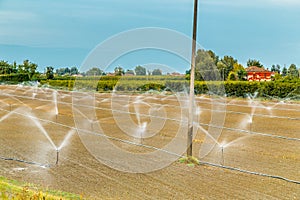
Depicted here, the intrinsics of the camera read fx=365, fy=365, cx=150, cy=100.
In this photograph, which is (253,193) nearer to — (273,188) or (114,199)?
(273,188)

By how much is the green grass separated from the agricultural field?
0.26 meters

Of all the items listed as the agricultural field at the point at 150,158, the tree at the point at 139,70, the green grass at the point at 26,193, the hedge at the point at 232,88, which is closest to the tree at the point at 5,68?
the hedge at the point at 232,88

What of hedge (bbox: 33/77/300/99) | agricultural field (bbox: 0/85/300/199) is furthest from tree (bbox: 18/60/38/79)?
agricultural field (bbox: 0/85/300/199)

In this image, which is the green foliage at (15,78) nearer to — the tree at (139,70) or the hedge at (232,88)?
the hedge at (232,88)

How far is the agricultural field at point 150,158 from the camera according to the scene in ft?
17.3

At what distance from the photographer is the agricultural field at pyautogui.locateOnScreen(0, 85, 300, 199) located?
527cm

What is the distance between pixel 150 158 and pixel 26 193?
3339 mm

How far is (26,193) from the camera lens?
4004 mm

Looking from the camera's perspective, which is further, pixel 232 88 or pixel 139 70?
pixel 232 88

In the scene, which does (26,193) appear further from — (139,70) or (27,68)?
(27,68)

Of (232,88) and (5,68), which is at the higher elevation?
(5,68)

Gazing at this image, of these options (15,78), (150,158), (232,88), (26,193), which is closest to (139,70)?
(150,158)

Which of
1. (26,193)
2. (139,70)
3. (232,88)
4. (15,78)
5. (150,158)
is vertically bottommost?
(150,158)

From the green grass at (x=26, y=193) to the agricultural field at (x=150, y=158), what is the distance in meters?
0.26
